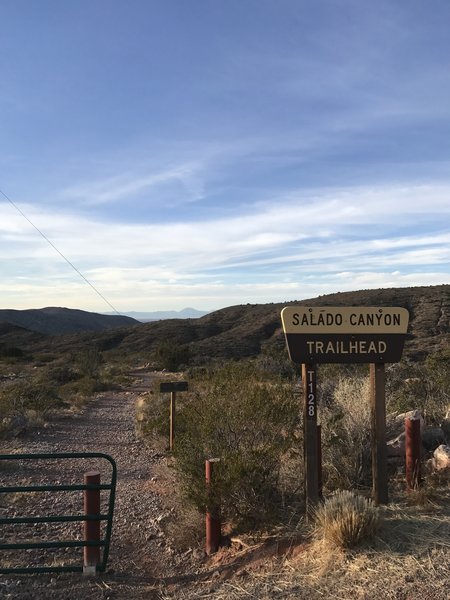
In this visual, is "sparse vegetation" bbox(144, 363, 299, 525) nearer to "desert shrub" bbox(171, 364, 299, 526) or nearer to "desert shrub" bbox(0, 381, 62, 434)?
"desert shrub" bbox(171, 364, 299, 526)

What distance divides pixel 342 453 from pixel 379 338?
1.90 m

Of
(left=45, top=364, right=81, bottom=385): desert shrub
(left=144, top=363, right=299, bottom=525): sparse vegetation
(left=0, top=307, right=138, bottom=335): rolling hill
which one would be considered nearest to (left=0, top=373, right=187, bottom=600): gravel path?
(left=144, top=363, right=299, bottom=525): sparse vegetation

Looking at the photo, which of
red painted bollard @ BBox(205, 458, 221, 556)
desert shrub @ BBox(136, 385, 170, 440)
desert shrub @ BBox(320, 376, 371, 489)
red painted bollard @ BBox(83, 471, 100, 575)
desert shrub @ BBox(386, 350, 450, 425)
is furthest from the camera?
desert shrub @ BBox(136, 385, 170, 440)

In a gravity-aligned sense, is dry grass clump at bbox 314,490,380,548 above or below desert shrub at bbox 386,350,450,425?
below

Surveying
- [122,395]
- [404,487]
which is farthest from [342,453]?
[122,395]

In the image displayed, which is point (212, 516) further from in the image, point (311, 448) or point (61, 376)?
point (61, 376)

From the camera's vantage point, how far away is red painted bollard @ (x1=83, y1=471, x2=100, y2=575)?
503 centimetres

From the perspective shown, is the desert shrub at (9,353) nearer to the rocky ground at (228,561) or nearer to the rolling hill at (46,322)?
the rocky ground at (228,561)

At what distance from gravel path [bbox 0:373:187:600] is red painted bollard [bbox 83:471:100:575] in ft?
0.39

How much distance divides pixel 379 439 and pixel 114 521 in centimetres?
347

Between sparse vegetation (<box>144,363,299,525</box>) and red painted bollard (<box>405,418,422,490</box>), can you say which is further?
red painted bollard (<box>405,418,422,490</box>)

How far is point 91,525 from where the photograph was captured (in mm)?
5094

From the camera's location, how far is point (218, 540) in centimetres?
549

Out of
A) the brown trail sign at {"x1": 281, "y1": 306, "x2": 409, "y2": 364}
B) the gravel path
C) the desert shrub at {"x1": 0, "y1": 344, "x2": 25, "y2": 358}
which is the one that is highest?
the brown trail sign at {"x1": 281, "y1": 306, "x2": 409, "y2": 364}
